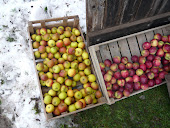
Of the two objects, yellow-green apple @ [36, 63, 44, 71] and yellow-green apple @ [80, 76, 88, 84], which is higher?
yellow-green apple @ [36, 63, 44, 71]

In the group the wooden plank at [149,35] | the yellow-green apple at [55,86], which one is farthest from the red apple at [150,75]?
the yellow-green apple at [55,86]

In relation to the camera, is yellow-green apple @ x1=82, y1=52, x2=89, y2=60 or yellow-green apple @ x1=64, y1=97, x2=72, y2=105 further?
yellow-green apple @ x1=82, y1=52, x2=89, y2=60

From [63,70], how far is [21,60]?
3.78ft

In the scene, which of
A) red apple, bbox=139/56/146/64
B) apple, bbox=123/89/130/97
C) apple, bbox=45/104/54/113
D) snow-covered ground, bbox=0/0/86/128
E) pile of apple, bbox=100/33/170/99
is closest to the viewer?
apple, bbox=45/104/54/113

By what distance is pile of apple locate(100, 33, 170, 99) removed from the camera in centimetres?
304

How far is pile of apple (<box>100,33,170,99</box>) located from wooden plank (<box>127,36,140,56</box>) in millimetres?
126

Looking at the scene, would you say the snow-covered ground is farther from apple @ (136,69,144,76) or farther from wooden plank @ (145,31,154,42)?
apple @ (136,69,144,76)

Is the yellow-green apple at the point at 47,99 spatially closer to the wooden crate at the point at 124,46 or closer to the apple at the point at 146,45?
the wooden crate at the point at 124,46

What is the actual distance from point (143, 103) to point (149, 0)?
2299 mm

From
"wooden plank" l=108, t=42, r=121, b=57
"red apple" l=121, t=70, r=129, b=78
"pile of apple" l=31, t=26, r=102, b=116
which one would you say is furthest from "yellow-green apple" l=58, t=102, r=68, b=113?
"wooden plank" l=108, t=42, r=121, b=57

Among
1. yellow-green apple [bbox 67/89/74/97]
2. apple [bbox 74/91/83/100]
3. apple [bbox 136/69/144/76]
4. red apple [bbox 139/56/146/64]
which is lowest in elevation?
apple [bbox 74/91/83/100]

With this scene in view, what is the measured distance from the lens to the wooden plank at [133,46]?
3.32 m

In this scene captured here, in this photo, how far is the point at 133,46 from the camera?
131 inches

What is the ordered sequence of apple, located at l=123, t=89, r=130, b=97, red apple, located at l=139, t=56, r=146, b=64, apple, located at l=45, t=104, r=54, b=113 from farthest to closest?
red apple, located at l=139, t=56, r=146, b=64
apple, located at l=123, t=89, r=130, b=97
apple, located at l=45, t=104, r=54, b=113
